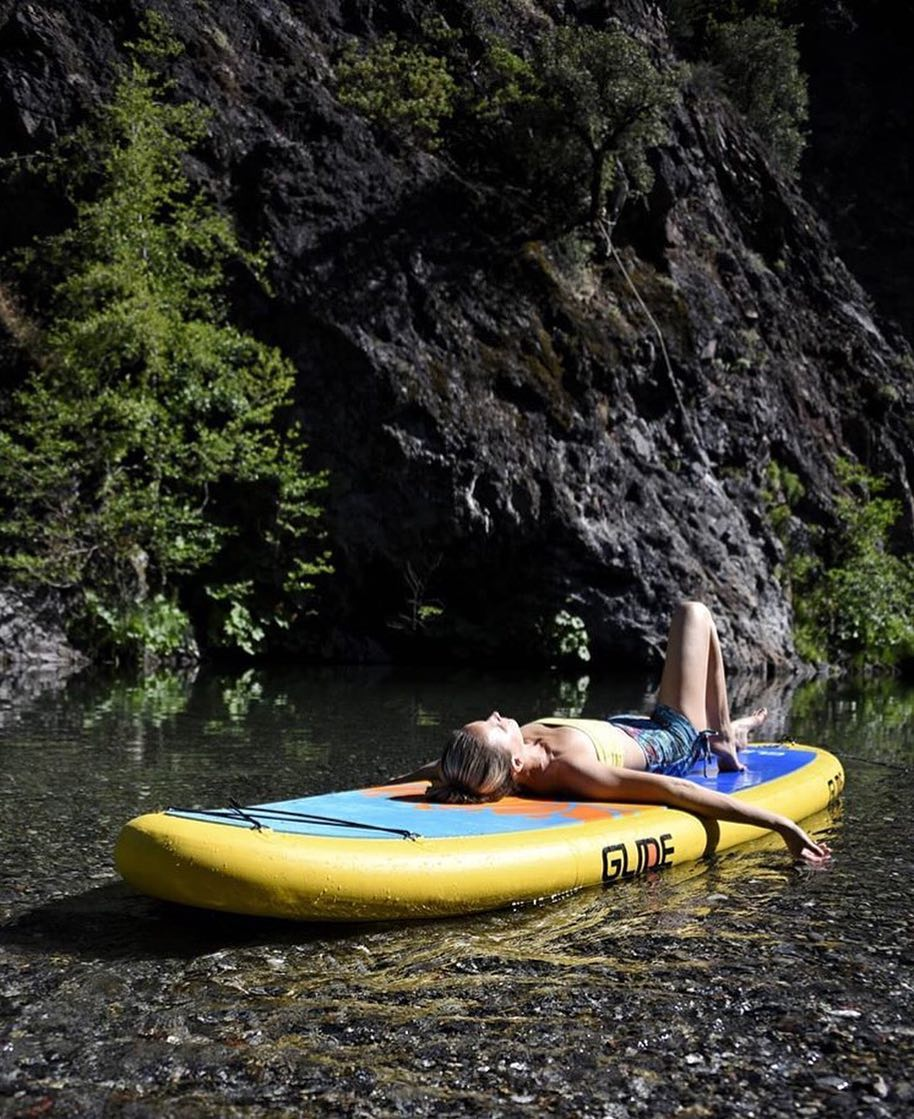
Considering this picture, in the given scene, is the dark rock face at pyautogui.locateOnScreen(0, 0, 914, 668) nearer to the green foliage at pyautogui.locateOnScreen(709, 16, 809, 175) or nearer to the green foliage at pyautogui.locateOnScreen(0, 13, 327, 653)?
the green foliage at pyautogui.locateOnScreen(0, 13, 327, 653)

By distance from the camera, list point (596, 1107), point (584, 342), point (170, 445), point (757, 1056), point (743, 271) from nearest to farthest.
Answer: point (596, 1107) < point (757, 1056) < point (170, 445) < point (584, 342) < point (743, 271)

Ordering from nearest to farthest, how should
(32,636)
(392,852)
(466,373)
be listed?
(392,852)
(32,636)
(466,373)

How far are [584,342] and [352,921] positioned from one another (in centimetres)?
1520

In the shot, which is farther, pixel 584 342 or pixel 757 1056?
pixel 584 342

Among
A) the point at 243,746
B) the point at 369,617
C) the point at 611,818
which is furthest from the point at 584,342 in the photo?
the point at 611,818

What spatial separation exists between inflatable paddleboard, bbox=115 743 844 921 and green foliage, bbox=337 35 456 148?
A: 1747 cm

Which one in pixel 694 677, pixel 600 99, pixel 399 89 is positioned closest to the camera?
pixel 694 677

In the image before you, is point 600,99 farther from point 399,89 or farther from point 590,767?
point 590,767

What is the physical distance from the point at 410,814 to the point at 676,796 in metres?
1.21

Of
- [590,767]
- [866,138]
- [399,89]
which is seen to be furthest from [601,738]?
[866,138]

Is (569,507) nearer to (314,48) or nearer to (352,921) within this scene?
(314,48)

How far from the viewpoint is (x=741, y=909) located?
408 centimetres

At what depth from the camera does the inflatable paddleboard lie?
3547 millimetres

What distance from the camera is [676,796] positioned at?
15.4 ft
